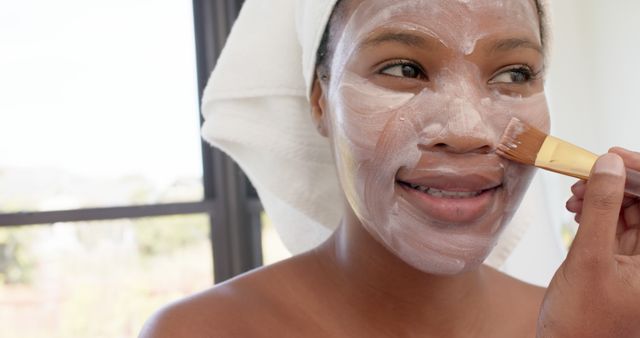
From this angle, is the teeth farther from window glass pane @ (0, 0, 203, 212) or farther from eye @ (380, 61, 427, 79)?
window glass pane @ (0, 0, 203, 212)

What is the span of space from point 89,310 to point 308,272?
122cm

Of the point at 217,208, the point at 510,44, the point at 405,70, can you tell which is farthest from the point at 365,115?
the point at 217,208

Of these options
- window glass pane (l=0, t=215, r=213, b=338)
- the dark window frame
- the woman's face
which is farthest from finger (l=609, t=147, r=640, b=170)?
window glass pane (l=0, t=215, r=213, b=338)

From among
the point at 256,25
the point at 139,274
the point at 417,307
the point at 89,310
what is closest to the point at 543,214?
the point at 417,307

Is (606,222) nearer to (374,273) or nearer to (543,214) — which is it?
(374,273)

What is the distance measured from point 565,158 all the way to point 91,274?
5.06 feet

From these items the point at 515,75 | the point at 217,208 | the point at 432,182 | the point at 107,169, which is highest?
the point at 515,75

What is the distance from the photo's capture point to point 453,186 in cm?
58

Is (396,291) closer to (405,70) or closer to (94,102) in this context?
(405,70)

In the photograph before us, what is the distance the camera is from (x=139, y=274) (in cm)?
178

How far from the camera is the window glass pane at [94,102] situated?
1642 millimetres

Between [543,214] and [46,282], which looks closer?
[543,214]

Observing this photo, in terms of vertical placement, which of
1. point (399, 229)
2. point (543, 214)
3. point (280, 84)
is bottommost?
point (543, 214)

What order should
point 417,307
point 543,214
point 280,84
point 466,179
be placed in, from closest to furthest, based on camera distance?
1. point 466,179
2. point 417,307
3. point 280,84
4. point 543,214
